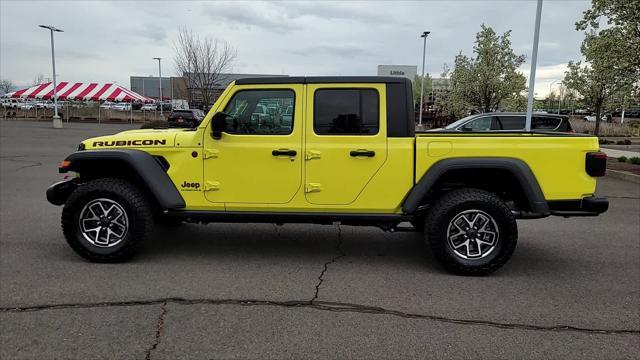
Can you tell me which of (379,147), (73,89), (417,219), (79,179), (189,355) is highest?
(73,89)

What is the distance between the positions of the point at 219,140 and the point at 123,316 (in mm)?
1857

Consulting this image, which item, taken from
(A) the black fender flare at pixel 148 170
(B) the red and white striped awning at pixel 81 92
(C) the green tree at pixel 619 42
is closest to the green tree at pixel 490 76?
(C) the green tree at pixel 619 42

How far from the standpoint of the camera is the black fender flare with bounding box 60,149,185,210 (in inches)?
177

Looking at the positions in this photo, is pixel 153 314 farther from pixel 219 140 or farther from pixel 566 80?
pixel 566 80

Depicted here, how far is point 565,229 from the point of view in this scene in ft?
21.0

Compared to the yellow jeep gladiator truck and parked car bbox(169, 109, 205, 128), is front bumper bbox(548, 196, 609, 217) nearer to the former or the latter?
the yellow jeep gladiator truck

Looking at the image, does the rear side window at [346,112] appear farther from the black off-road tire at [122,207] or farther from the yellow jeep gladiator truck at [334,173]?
the black off-road tire at [122,207]

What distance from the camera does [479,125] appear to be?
12.3m

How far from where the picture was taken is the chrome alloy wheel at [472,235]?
14.4ft

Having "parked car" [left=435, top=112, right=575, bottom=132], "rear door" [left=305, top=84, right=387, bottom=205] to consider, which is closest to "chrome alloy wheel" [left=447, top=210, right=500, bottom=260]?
"rear door" [left=305, top=84, right=387, bottom=205]

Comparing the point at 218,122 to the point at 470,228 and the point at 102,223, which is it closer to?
the point at 102,223

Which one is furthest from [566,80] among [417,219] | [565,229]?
[417,219]

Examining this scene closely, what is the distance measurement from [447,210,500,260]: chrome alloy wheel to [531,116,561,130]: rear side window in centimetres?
887

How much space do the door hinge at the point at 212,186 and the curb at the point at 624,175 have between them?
10.2 metres
